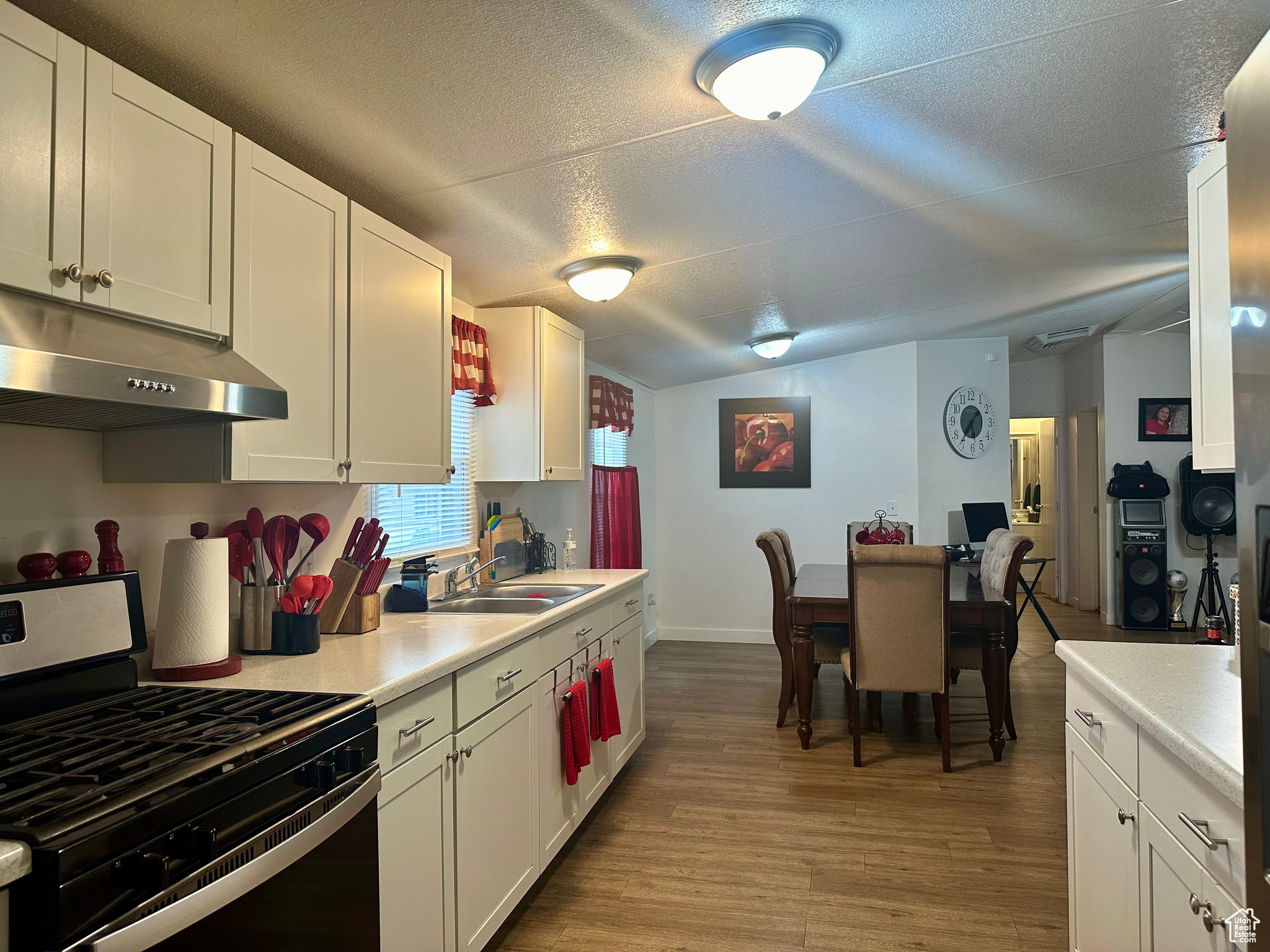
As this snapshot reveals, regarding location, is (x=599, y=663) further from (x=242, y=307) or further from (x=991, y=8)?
(x=991, y=8)

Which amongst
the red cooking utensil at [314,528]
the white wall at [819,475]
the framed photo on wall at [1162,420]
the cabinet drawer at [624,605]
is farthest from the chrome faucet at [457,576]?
the framed photo on wall at [1162,420]

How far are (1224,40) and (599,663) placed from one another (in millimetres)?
2737

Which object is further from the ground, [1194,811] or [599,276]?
[599,276]

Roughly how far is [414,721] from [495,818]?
596mm

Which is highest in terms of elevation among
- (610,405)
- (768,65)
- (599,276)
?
(768,65)

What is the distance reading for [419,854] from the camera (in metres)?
1.88

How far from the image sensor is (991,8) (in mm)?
1816

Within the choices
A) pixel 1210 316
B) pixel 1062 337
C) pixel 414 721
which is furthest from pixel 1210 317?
pixel 1062 337

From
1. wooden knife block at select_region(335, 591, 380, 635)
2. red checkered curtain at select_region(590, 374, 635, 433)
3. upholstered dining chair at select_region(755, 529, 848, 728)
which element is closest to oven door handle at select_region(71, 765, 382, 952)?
wooden knife block at select_region(335, 591, 380, 635)

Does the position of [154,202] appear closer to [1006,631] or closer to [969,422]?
[1006,631]

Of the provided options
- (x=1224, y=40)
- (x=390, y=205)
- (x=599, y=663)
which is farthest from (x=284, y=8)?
(x=599, y=663)

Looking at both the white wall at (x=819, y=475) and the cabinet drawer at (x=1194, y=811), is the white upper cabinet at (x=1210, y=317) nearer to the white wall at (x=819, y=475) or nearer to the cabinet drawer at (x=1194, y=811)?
the cabinet drawer at (x=1194, y=811)

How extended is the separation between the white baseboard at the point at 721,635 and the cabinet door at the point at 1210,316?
5314 millimetres

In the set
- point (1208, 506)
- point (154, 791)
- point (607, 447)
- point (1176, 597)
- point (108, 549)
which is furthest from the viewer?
point (1176, 597)
